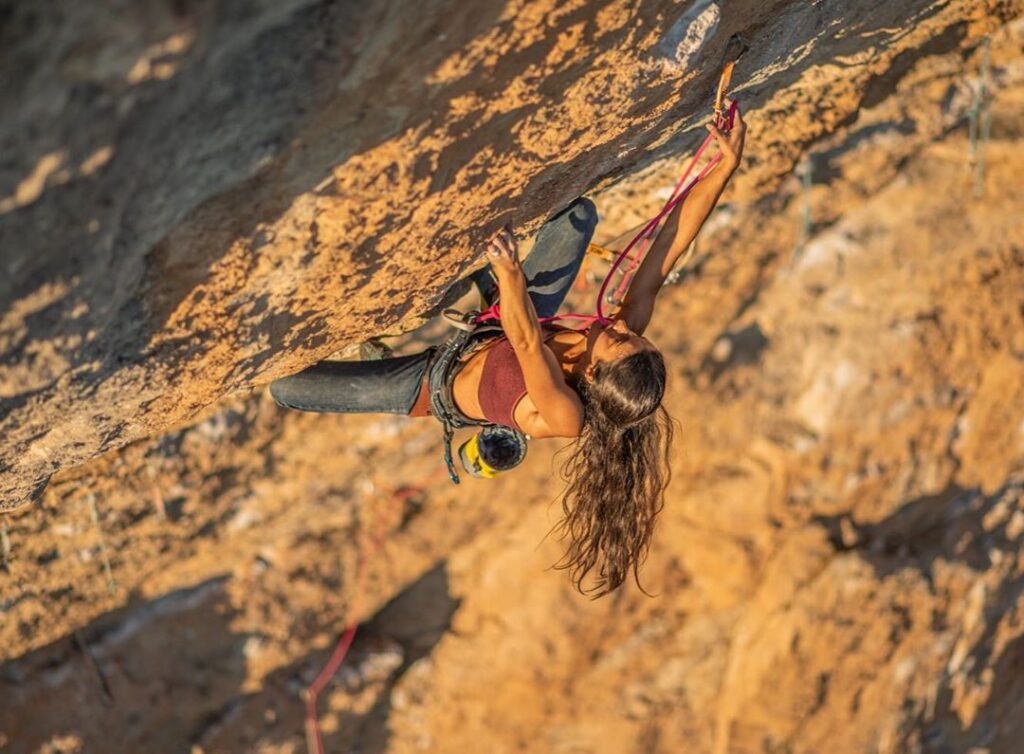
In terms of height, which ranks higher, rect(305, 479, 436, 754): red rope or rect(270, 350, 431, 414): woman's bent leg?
rect(270, 350, 431, 414): woman's bent leg

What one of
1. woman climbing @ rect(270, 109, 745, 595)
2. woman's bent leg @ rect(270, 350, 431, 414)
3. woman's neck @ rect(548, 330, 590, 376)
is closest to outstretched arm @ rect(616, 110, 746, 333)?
woman climbing @ rect(270, 109, 745, 595)

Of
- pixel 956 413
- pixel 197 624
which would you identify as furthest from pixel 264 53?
pixel 956 413

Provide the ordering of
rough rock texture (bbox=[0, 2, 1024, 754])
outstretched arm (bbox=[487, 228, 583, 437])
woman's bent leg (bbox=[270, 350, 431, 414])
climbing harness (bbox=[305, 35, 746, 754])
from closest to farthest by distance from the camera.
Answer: rough rock texture (bbox=[0, 2, 1024, 754]) → outstretched arm (bbox=[487, 228, 583, 437]) → climbing harness (bbox=[305, 35, 746, 754]) → woman's bent leg (bbox=[270, 350, 431, 414])

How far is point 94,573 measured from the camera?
3363mm

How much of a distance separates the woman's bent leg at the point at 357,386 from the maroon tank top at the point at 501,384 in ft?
0.88

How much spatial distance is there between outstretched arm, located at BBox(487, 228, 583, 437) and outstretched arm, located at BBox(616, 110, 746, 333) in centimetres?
36

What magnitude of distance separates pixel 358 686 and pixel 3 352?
3.26 metres

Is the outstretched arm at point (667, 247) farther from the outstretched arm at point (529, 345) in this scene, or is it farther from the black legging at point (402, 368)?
the outstretched arm at point (529, 345)

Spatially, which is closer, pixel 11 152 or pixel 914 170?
pixel 11 152

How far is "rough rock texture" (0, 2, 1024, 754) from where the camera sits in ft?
4.71

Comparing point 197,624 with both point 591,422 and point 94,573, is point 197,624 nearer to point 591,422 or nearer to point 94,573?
point 94,573

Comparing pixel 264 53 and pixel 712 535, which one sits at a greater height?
pixel 264 53

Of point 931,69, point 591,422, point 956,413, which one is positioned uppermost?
point 591,422

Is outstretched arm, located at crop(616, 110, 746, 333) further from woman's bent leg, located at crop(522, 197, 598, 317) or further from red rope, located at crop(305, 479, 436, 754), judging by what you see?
red rope, located at crop(305, 479, 436, 754)
